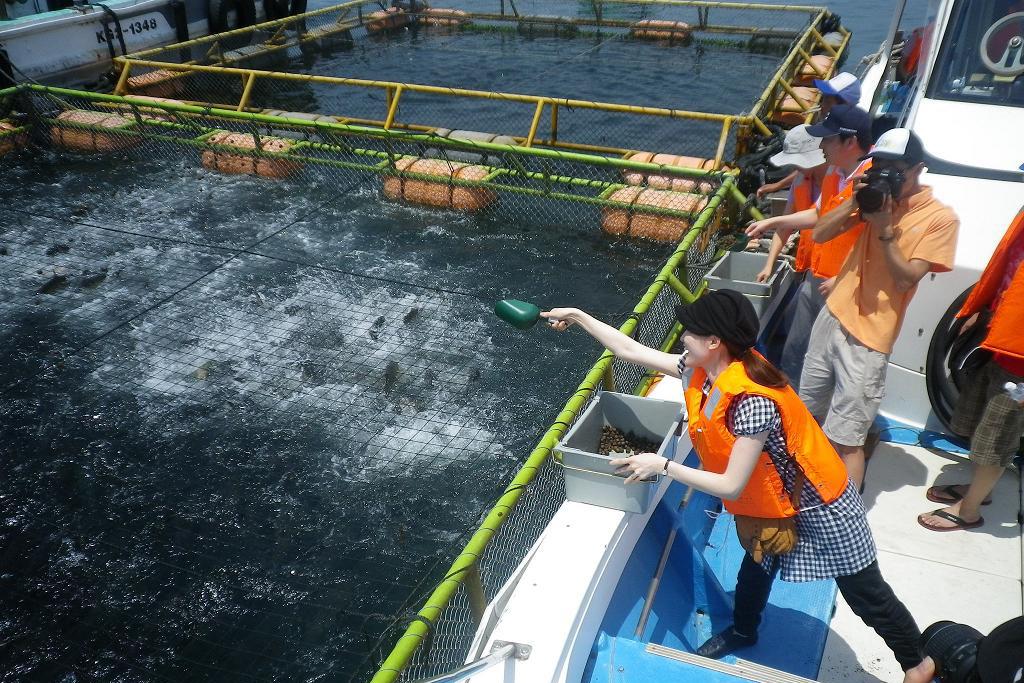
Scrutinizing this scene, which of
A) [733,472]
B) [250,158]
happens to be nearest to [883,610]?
[733,472]

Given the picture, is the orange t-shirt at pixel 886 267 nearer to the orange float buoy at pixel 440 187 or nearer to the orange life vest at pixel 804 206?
the orange life vest at pixel 804 206

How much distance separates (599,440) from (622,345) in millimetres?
495

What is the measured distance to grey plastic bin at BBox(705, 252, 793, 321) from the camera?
5098 millimetres

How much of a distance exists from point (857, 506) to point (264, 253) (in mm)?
7313

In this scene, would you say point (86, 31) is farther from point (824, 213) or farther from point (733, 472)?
A: point (733, 472)

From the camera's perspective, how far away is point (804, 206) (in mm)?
5211

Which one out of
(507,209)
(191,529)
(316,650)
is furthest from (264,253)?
(316,650)

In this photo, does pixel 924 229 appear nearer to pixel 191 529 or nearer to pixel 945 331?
pixel 945 331

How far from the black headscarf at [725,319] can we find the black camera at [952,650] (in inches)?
47.5

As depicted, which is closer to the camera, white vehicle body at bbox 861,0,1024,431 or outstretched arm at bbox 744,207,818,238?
white vehicle body at bbox 861,0,1024,431

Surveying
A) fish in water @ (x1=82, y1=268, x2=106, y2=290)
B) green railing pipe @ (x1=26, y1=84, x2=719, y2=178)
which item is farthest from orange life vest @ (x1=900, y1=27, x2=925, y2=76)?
fish in water @ (x1=82, y1=268, x2=106, y2=290)

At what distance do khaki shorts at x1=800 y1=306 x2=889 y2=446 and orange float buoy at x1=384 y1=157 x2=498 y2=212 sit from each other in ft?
19.7

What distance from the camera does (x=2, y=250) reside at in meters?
9.09

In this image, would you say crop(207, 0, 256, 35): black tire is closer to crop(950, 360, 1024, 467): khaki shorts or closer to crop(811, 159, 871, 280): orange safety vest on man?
crop(811, 159, 871, 280): orange safety vest on man
